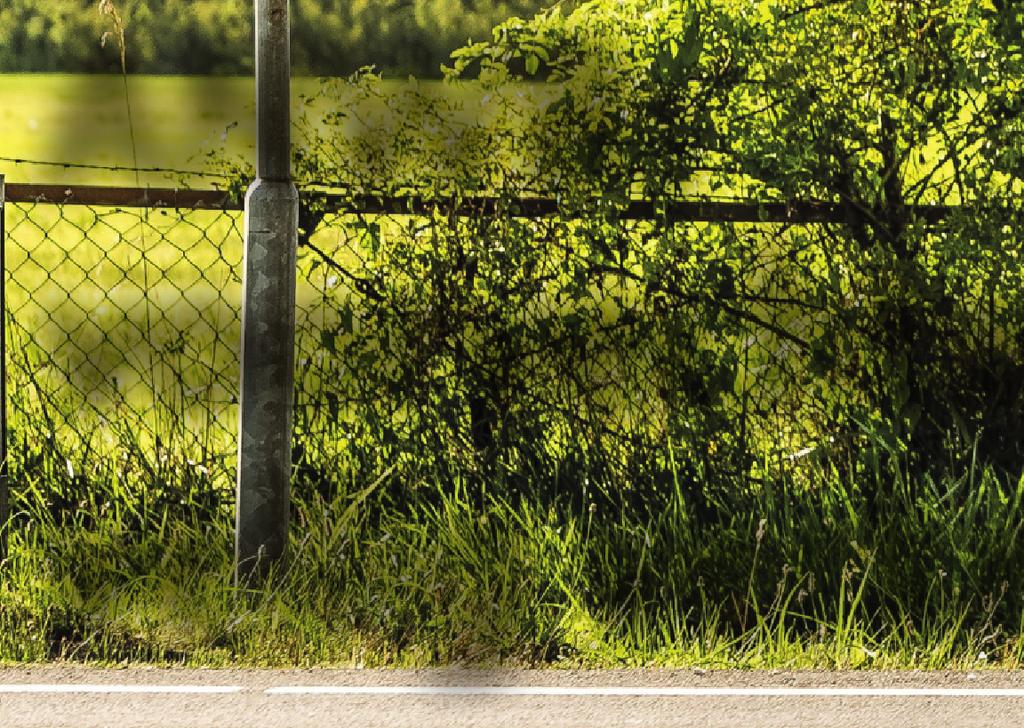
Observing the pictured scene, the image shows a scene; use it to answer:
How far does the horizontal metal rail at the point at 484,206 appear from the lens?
5.45 m

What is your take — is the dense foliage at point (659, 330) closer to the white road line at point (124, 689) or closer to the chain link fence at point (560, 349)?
the chain link fence at point (560, 349)

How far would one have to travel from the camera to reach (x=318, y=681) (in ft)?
14.4

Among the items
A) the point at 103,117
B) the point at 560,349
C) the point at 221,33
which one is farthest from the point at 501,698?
the point at 103,117

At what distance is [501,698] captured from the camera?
428cm

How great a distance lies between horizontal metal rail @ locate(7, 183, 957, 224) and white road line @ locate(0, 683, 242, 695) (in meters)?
1.93

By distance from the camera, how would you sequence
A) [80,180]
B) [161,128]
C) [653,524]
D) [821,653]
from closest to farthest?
[821,653] < [653,524] < [80,180] < [161,128]

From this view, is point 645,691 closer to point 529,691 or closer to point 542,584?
point 529,691

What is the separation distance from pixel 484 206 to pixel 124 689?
218cm

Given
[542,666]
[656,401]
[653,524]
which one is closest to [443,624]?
[542,666]

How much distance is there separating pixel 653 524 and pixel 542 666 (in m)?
0.87

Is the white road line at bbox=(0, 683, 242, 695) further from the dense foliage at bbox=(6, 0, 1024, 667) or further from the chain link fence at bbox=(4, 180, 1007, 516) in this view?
the chain link fence at bbox=(4, 180, 1007, 516)

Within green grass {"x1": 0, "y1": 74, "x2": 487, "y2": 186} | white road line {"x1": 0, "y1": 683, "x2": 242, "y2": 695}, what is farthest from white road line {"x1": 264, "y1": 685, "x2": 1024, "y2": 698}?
green grass {"x1": 0, "y1": 74, "x2": 487, "y2": 186}

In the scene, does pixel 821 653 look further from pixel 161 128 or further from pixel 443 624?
pixel 161 128

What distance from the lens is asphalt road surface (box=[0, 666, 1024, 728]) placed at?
159 inches
